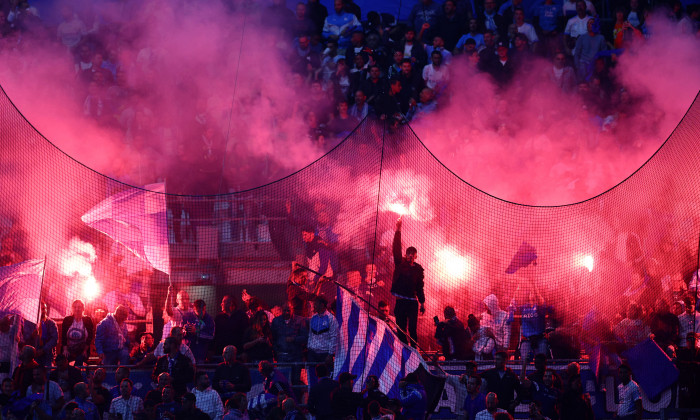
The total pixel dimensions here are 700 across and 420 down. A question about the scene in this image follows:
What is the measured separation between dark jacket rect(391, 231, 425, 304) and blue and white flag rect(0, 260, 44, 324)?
3.78 metres

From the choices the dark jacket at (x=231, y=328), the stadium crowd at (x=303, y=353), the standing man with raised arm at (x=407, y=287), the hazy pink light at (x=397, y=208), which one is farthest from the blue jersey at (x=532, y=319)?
the dark jacket at (x=231, y=328)

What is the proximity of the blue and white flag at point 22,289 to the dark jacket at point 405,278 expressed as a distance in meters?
3.78

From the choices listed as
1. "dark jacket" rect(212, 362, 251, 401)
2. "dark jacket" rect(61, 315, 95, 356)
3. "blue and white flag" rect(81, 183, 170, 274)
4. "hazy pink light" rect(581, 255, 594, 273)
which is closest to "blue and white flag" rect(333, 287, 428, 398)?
"dark jacket" rect(212, 362, 251, 401)

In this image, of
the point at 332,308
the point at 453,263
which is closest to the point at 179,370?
the point at 332,308

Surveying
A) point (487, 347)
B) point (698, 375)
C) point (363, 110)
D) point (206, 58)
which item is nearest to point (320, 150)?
point (363, 110)

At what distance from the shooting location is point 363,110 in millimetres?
12688

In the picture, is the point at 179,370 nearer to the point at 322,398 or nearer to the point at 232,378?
the point at 232,378

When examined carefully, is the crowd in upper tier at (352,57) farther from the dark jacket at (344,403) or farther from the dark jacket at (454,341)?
the dark jacket at (344,403)

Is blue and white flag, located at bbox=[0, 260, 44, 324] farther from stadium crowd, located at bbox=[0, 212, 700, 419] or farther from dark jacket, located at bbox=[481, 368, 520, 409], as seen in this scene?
dark jacket, located at bbox=[481, 368, 520, 409]

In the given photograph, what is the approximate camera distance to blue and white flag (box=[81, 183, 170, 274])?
33.3 feet

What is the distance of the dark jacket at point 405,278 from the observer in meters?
9.67

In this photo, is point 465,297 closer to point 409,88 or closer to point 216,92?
point 409,88

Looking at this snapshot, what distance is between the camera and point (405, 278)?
9672 millimetres

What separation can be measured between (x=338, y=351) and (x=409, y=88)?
5408 millimetres
